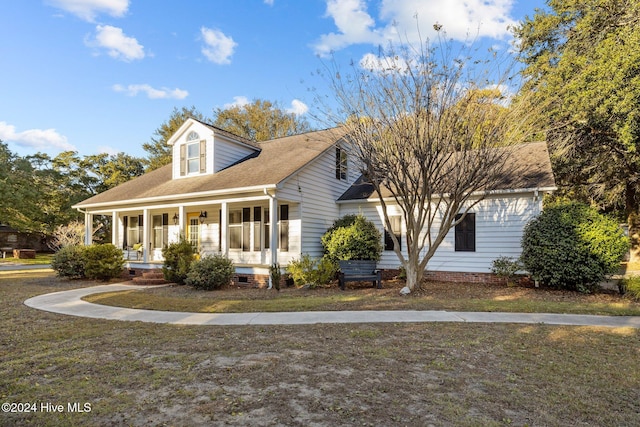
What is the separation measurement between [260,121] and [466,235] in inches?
918

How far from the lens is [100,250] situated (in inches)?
561

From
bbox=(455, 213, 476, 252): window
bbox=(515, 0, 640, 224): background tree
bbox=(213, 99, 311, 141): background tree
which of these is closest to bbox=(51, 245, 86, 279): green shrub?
bbox=(455, 213, 476, 252): window

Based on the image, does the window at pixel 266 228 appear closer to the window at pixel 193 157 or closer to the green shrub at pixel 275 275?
the green shrub at pixel 275 275

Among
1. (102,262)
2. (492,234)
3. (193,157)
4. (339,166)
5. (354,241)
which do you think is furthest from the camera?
(193,157)

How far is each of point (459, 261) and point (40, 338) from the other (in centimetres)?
1137

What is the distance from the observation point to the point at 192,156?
1571cm

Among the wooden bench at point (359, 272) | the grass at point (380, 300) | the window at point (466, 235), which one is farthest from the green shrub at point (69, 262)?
the window at point (466, 235)

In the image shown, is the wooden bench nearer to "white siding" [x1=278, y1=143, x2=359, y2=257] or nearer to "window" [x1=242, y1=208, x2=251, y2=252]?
"white siding" [x1=278, y1=143, x2=359, y2=257]

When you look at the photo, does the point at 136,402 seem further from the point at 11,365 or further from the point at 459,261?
the point at 459,261

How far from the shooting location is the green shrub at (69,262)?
14242 millimetres

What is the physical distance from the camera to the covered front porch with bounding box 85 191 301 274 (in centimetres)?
1302

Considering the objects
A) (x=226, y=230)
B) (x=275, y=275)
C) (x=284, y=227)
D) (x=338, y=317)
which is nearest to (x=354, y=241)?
(x=284, y=227)

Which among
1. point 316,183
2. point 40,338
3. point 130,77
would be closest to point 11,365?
point 40,338

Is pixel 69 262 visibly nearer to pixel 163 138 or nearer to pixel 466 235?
pixel 466 235
